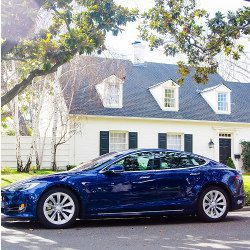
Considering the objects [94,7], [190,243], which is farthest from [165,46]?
[190,243]

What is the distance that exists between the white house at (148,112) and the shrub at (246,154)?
323 millimetres

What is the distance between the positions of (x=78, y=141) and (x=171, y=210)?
55.4 feet

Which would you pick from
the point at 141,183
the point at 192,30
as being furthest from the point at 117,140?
the point at 141,183

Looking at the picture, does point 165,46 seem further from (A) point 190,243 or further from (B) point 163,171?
(A) point 190,243

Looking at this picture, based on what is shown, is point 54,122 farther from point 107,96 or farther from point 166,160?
point 166,160

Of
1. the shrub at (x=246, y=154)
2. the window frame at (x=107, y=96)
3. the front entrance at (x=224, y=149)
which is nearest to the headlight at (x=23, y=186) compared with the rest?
the window frame at (x=107, y=96)

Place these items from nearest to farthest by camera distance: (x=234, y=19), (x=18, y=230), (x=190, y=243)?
(x=190, y=243)
(x=18, y=230)
(x=234, y=19)

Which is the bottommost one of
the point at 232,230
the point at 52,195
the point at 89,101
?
the point at 232,230

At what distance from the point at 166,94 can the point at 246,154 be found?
5.88 m

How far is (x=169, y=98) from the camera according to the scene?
29578 millimetres

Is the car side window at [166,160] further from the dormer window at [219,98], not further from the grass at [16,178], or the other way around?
the dormer window at [219,98]

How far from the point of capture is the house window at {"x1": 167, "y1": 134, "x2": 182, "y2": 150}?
2891cm

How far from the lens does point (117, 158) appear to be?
9781mm

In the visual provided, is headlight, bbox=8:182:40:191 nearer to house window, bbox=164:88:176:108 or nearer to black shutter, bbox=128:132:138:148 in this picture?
black shutter, bbox=128:132:138:148
